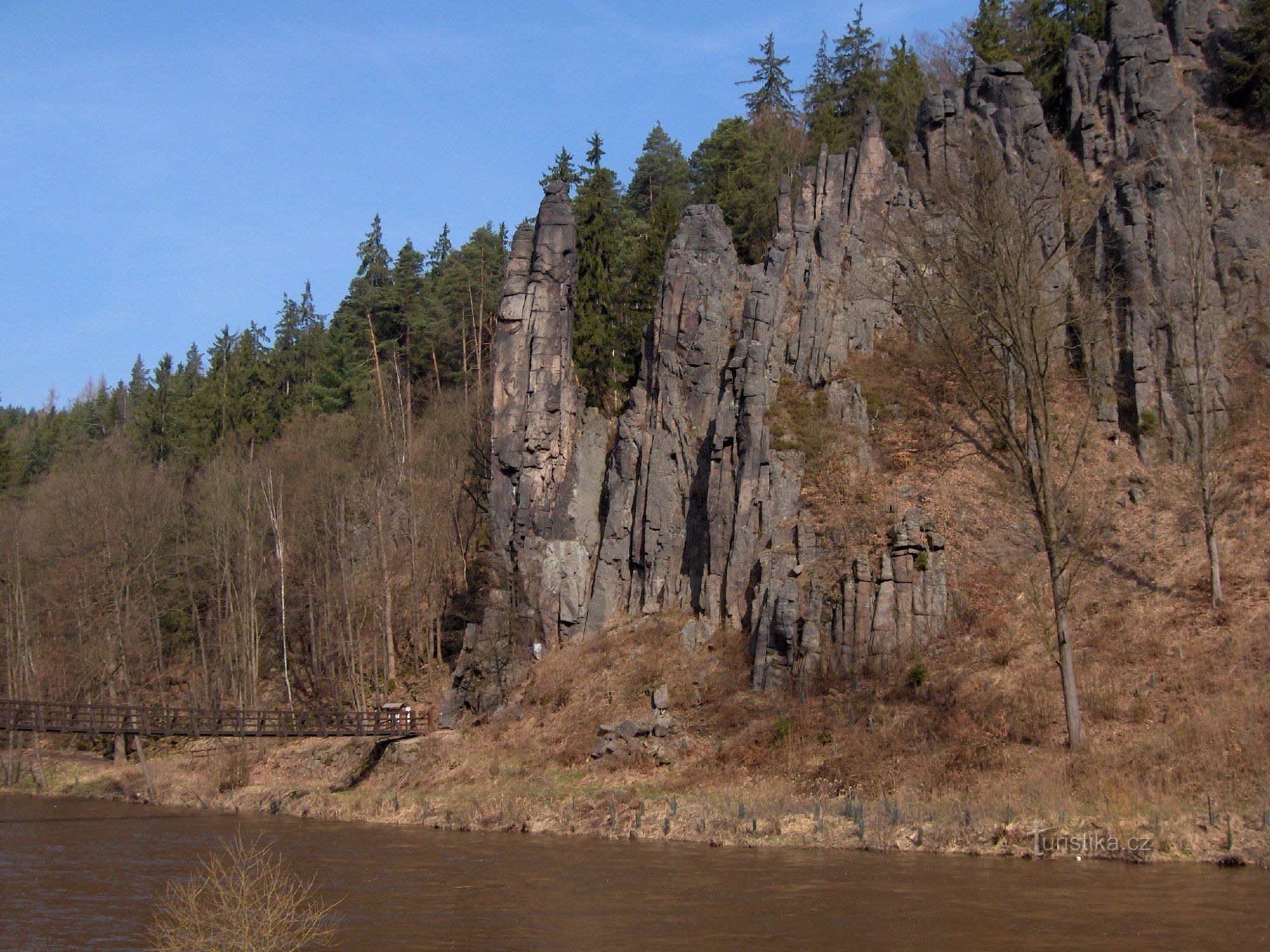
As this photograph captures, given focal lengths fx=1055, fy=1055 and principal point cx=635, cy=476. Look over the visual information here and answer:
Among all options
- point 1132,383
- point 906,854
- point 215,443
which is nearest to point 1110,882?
point 906,854

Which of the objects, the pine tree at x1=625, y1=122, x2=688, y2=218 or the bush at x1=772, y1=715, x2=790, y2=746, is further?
the pine tree at x1=625, y1=122, x2=688, y2=218

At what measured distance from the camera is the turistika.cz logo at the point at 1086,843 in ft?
68.9

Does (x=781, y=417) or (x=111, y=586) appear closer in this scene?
(x=781, y=417)

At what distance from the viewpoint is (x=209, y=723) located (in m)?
40.2

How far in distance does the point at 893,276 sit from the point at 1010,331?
1683 centimetres

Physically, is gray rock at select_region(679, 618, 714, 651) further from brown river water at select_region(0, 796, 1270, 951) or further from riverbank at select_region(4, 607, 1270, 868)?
brown river water at select_region(0, 796, 1270, 951)

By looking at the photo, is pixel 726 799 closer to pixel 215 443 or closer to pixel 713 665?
pixel 713 665

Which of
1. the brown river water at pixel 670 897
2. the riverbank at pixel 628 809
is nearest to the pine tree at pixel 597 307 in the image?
the riverbank at pixel 628 809

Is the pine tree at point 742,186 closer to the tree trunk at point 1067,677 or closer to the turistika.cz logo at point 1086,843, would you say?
the tree trunk at point 1067,677

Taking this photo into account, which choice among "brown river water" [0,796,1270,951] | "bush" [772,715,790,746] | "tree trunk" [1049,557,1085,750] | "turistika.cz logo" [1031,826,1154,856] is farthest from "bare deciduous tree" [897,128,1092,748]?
"bush" [772,715,790,746]

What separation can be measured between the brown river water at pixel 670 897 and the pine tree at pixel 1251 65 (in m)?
36.3

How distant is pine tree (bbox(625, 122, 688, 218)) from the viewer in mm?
71312

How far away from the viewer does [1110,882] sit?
1906cm

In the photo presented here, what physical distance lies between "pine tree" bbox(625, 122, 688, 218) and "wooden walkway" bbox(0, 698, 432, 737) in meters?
42.5
